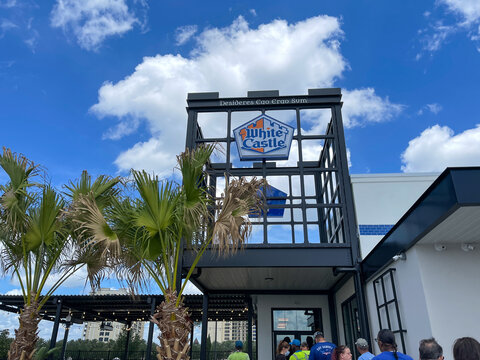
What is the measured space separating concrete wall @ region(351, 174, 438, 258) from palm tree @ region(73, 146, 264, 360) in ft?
18.7

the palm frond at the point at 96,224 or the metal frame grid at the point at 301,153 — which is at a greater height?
the metal frame grid at the point at 301,153

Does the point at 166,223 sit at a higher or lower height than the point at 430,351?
higher

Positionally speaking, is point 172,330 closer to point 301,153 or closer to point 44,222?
point 44,222

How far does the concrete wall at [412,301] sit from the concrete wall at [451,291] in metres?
0.08

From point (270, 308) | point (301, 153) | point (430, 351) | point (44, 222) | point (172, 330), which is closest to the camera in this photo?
point (430, 351)

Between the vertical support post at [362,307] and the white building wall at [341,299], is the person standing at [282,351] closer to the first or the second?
the vertical support post at [362,307]

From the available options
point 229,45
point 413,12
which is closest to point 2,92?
point 229,45

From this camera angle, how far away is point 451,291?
517 cm

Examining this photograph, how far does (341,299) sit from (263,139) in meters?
5.56

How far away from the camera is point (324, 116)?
33.1 ft

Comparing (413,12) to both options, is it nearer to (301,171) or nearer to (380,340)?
(301,171)

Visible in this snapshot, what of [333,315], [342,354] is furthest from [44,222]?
[333,315]

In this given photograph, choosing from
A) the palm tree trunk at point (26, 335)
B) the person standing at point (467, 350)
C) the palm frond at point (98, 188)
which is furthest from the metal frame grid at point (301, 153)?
the person standing at point (467, 350)

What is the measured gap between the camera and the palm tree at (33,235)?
5.81 meters
